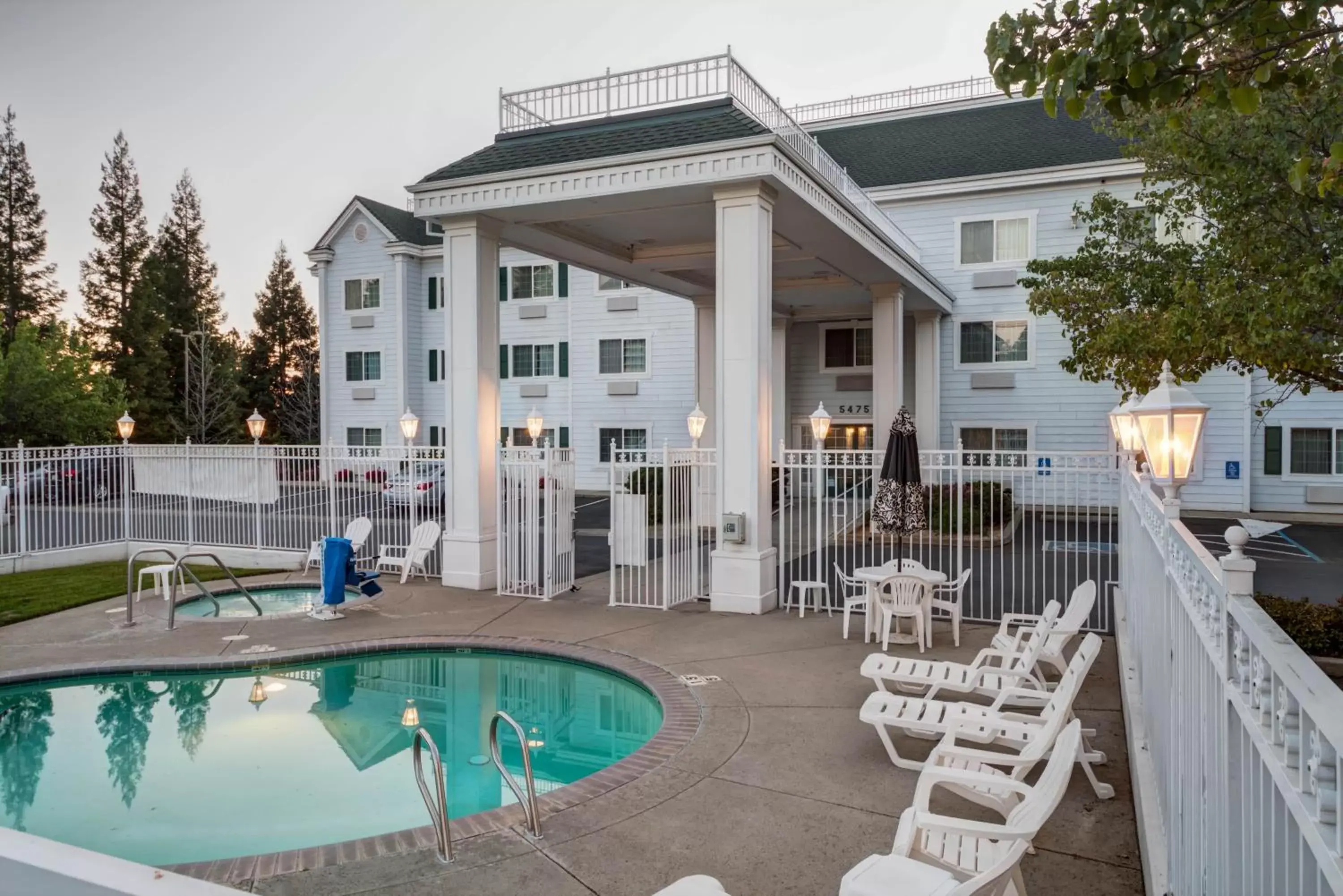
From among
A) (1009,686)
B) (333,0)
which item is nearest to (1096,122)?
(1009,686)

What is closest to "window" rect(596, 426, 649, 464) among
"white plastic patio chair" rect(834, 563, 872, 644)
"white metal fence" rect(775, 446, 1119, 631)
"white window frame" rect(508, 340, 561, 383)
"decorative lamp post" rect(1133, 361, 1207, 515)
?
"white window frame" rect(508, 340, 561, 383)

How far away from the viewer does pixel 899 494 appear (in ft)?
36.7

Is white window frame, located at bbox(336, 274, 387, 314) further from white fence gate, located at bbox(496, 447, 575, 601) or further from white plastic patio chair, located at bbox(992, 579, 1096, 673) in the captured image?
white plastic patio chair, located at bbox(992, 579, 1096, 673)

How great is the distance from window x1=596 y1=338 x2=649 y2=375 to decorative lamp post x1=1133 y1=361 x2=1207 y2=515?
2367cm

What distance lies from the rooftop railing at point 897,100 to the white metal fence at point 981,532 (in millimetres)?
11969

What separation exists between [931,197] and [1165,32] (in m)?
21.6

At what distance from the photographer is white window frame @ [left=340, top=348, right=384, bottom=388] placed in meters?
31.4

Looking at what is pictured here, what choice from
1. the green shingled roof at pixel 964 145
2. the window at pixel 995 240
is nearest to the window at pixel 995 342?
the window at pixel 995 240

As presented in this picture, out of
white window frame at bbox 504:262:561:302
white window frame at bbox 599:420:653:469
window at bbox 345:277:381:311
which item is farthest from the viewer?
window at bbox 345:277:381:311

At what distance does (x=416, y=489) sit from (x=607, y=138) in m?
6.43

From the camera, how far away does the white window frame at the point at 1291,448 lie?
69.4ft

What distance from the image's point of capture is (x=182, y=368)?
1864 inches

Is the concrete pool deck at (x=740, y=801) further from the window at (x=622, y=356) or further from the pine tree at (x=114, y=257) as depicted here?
the pine tree at (x=114, y=257)


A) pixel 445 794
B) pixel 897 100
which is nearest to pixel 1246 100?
pixel 445 794
